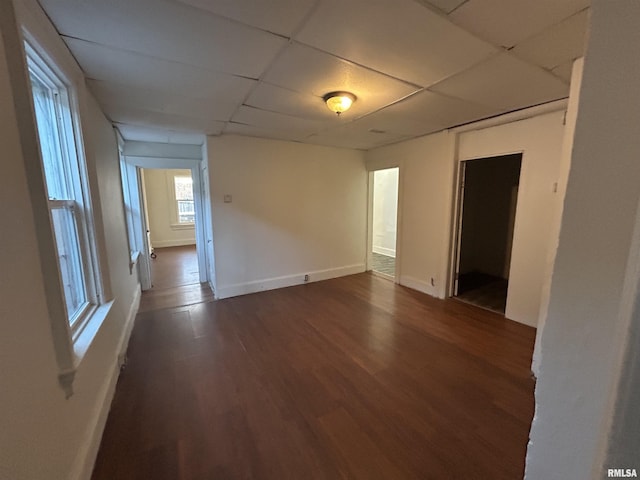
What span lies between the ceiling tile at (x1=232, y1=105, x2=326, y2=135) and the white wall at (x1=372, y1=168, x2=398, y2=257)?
351 centimetres

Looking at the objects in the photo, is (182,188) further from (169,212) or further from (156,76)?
(156,76)

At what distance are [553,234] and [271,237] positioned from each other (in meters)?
3.30

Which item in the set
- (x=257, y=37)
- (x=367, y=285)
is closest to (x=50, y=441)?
(x=257, y=37)

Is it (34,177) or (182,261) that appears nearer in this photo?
(34,177)

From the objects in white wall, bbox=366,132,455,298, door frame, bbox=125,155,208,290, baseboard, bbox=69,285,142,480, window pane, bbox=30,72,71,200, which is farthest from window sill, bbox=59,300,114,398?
white wall, bbox=366,132,455,298

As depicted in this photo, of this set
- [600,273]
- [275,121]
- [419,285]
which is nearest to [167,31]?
[275,121]

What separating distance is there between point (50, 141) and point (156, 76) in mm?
824

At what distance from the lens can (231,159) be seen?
12.0 feet

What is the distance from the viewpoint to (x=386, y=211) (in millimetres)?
6805

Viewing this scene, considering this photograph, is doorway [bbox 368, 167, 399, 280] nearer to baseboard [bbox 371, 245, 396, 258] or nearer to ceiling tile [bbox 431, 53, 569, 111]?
baseboard [bbox 371, 245, 396, 258]

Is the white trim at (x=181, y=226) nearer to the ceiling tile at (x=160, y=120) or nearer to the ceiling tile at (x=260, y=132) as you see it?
the ceiling tile at (x=160, y=120)

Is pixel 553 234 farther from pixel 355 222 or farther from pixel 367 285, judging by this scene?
pixel 355 222

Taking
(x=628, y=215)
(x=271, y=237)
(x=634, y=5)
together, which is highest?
(x=634, y=5)

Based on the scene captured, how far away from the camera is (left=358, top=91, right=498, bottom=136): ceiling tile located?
246 cm
